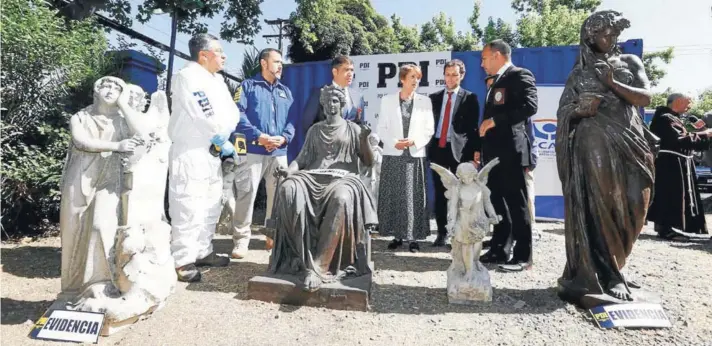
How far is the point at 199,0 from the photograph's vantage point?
29.7ft

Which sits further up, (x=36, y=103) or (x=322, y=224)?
(x=36, y=103)

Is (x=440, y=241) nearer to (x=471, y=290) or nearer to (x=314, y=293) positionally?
(x=471, y=290)

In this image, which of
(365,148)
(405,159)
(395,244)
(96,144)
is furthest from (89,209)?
(395,244)

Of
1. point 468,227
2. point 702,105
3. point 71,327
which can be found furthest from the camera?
point 702,105

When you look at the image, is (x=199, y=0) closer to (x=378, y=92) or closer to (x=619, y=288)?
(x=378, y=92)

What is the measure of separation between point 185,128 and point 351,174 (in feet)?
5.17

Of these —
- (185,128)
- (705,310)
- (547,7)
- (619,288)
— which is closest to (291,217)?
(185,128)

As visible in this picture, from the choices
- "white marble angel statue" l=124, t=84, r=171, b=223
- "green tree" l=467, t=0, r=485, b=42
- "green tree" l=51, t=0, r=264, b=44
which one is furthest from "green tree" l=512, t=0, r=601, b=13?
"white marble angel statue" l=124, t=84, r=171, b=223

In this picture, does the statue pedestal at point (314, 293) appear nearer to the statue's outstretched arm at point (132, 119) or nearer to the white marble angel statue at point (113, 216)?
the white marble angel statue at point (113, 216)

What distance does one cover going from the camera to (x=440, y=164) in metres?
4.83

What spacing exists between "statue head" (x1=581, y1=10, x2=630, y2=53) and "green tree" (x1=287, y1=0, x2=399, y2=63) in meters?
9.31

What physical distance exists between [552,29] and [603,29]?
17.6m

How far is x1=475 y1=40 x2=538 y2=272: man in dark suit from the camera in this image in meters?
3.98

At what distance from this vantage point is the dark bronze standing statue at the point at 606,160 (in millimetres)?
2895
